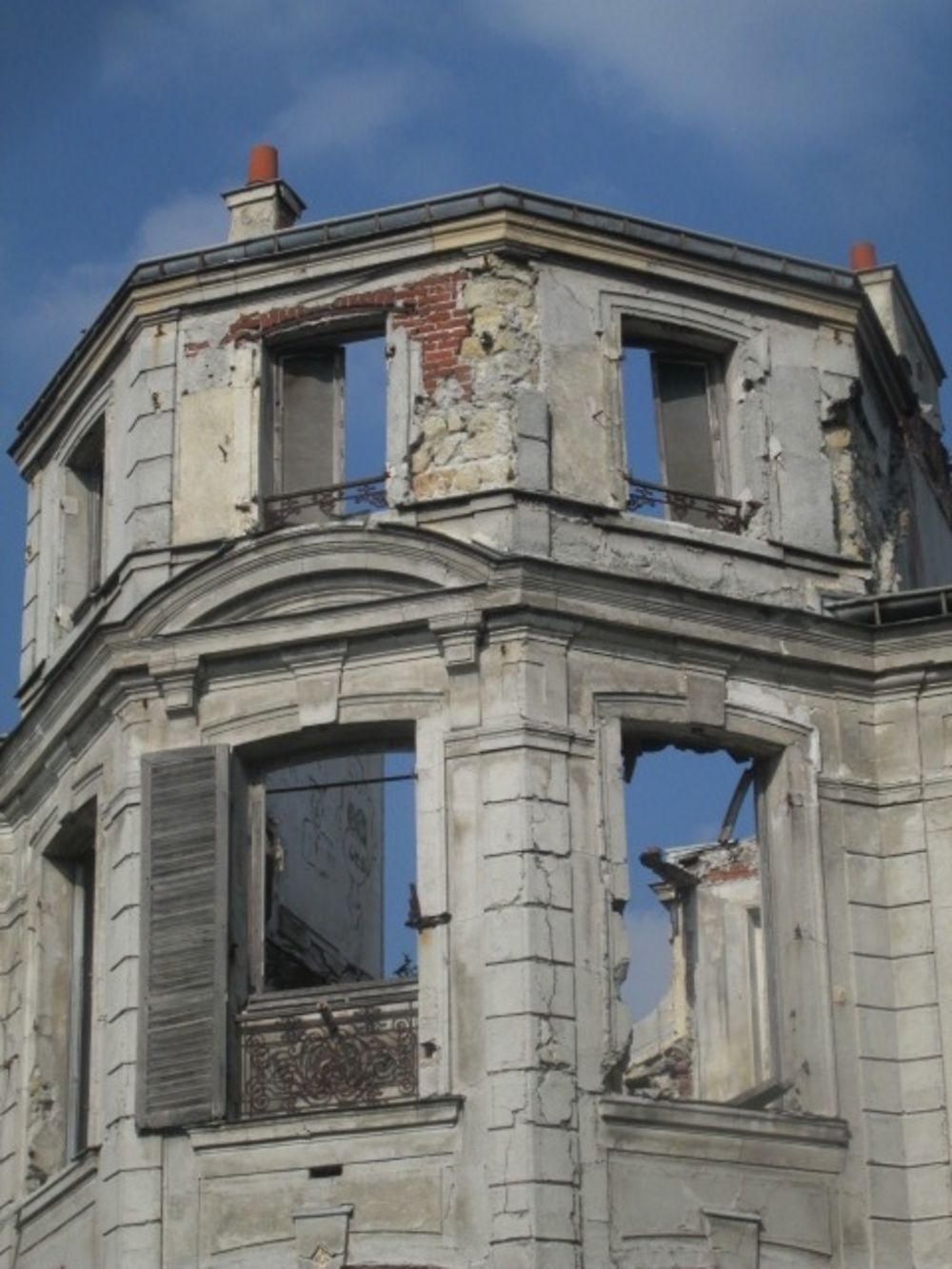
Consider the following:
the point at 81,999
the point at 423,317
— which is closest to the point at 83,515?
the point at 423,317

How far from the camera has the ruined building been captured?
1783cm

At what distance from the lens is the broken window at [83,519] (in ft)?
71.5

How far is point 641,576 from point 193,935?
12.6 feet

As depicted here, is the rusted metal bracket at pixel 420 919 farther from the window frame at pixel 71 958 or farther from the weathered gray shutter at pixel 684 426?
the weathered gray shutter at pixel 684 426

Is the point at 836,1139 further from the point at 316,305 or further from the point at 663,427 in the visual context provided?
the point at 316,305

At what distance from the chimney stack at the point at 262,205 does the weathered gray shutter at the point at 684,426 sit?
10.9 feet

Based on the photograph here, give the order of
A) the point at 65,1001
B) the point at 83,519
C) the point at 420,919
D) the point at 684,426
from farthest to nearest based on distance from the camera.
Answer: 1. the point at 83,519
2. the point at 684,426
3. the point at 65,1001
4. the point at 420,919

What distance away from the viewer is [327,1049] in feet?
60.3

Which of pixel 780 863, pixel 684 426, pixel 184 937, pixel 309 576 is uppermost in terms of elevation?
pixel 684 426

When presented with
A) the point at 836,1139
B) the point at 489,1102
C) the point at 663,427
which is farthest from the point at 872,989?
the point at 663,427

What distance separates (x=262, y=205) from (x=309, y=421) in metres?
2.36

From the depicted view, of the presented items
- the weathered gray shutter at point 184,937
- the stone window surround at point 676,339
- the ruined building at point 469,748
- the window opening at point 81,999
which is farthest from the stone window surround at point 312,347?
the window opening at point 81,999

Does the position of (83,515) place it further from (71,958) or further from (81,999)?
(81,999)

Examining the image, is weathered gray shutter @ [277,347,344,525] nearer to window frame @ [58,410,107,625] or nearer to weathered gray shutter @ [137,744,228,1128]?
window frame @ [58,410,107,625]
